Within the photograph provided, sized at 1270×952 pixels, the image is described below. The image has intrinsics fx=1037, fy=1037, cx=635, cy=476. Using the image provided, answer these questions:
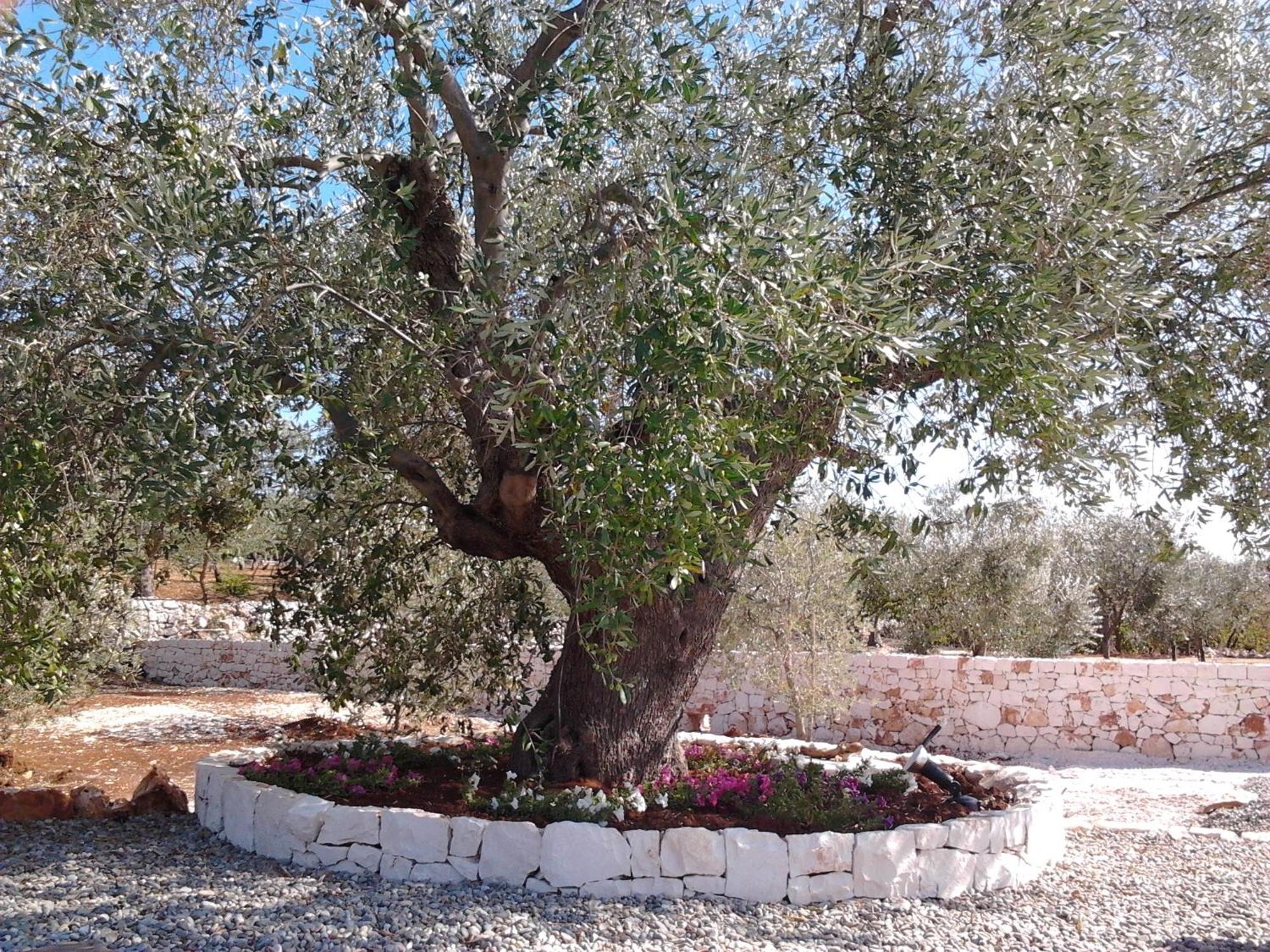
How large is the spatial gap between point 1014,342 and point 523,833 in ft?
11.7

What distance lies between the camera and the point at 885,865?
18.9 ft

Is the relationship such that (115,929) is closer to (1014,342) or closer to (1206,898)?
(1014,342)

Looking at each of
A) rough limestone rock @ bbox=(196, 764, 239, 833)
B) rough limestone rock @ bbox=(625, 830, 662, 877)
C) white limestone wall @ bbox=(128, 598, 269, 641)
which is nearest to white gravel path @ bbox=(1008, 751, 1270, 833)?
rough limestone rock @ bbox=(625, 830, 662, 877)

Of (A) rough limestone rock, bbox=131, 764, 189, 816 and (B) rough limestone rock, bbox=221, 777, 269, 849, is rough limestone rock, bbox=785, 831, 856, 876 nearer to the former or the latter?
(B) rough limestone rock, bbox=221, 777, 269, 849

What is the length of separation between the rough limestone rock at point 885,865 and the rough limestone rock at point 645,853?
109 centimetres

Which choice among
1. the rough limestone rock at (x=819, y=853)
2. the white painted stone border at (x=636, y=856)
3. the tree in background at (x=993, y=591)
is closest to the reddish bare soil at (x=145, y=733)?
the white painted stone border at (x=636, y=856)

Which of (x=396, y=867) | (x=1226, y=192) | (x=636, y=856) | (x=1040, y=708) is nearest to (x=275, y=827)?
(x=396, y=867)

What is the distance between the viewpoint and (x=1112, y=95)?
5.08 meters

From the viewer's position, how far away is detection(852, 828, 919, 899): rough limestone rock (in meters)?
5.71

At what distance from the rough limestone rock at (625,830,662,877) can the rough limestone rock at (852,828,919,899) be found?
1089 mm

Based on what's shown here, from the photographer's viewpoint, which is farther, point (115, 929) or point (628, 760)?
point (628, 760)

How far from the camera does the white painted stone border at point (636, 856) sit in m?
5.55

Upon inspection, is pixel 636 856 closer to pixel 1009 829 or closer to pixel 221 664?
pixel 1009 829

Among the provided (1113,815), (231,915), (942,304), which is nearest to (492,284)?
(942,304)
